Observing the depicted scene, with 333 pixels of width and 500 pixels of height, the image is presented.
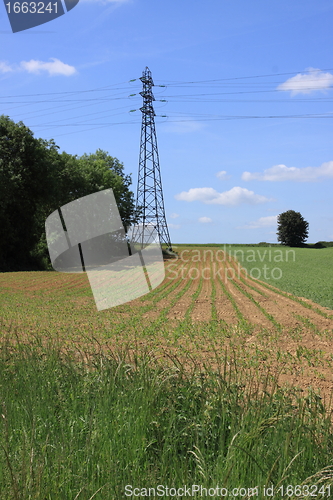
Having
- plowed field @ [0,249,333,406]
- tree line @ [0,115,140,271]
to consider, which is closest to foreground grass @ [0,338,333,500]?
plowed field @ [0,249,333,406]

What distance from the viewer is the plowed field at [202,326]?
28.3 feet

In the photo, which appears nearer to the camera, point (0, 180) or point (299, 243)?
point (0, 180)

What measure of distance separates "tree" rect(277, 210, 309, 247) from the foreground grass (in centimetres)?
10872

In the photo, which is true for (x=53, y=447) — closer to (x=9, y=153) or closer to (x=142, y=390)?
(x=142, y=390)

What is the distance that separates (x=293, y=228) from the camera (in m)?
109

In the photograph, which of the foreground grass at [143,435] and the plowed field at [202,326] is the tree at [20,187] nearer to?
the plowed field at [202,326]

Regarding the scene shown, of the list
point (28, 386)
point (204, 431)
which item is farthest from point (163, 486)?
point (28, 386)

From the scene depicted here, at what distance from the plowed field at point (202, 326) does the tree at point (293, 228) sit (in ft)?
296

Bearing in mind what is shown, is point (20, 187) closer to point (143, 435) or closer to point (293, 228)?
point (143, 435)

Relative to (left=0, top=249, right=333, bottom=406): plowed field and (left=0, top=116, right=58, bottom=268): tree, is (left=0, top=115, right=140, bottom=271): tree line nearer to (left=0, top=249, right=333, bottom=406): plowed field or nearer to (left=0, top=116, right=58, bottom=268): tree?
(left=0, top=116, right=58, bottom=268): tree

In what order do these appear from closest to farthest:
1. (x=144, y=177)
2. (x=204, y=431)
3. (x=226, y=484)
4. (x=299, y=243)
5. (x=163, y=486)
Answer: (x=226, y=484), (x=163, y=486), (x=204, y=431), (x=144, y=177), (x=299, y=243)

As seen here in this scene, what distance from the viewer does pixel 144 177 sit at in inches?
1928

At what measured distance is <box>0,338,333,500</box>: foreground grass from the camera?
325cm

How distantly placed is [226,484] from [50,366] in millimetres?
3078
